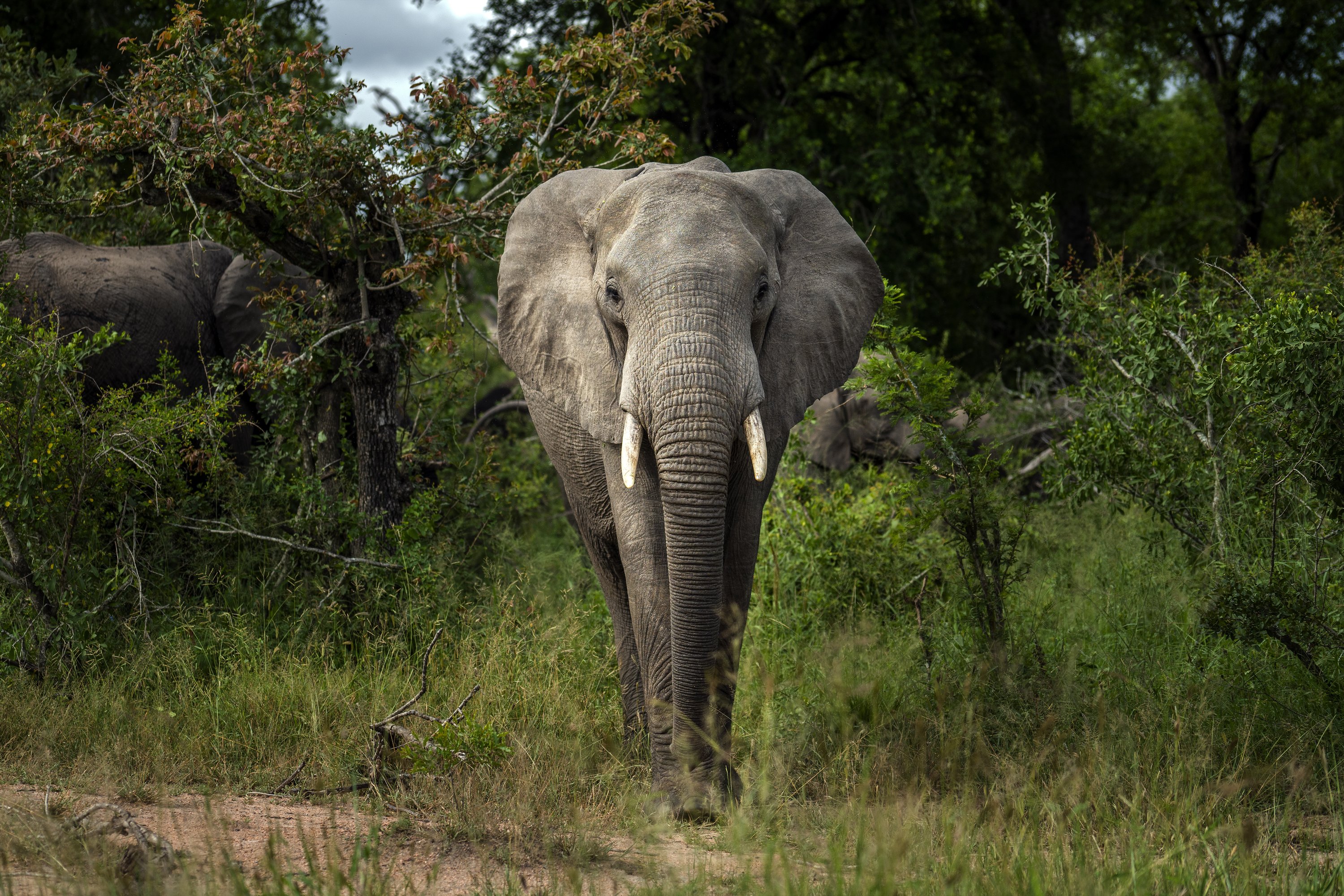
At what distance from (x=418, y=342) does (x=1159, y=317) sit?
4658 mm

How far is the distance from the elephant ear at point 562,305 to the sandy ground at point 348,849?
5.05ft

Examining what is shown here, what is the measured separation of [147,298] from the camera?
26.0 feet

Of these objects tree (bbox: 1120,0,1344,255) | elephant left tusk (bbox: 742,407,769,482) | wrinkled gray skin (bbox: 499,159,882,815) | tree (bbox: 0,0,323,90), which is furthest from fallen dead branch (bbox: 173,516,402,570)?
tree (bbox: 1120,0,1344,255)

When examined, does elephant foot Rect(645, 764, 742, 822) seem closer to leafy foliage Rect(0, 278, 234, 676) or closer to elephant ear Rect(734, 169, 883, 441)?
elephant ear Rect(734, 169, 883, 441)

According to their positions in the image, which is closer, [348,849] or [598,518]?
[348,849]

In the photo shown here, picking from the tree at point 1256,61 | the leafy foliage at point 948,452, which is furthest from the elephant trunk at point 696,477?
the tree at point 1256,61

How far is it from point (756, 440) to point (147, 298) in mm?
5459

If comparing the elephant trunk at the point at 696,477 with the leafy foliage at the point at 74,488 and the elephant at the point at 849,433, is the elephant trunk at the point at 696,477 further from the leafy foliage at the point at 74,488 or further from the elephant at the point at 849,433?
the elephant at the point at 849,433

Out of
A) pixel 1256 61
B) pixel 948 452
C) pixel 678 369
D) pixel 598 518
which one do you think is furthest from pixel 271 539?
pixel 1256 61

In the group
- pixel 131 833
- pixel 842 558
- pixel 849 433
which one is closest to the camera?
pixel 131 833

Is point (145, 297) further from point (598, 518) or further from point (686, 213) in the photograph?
point (686, 213)

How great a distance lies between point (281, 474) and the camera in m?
7.46

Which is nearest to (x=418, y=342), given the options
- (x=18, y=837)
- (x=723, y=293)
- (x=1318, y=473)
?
(x=723, y=293)

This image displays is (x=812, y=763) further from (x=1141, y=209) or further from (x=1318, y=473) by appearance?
(x=1141, y=209)
